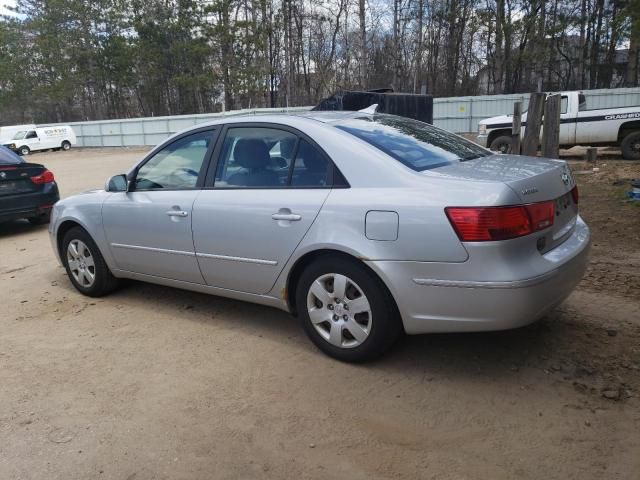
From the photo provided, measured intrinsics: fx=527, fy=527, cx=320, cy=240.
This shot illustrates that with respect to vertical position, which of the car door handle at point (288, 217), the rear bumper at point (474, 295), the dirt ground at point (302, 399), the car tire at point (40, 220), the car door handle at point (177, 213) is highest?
the car door handle at point (288, 217)

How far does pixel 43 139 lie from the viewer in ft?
112

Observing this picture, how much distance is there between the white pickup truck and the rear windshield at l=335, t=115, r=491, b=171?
36.3 feet

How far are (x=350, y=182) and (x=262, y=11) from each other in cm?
3969

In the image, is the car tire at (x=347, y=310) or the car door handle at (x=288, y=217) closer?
the car tire at (x=347, y=310)

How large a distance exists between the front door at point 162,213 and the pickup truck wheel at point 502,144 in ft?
39.0

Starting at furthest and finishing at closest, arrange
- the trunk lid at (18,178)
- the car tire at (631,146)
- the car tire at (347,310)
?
the car tire at (631,146)
the trunk lid at (18,178)
the car tire at (347,310)

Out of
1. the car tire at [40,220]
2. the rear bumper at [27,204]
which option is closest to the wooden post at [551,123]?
the rear bumper at [27,204]

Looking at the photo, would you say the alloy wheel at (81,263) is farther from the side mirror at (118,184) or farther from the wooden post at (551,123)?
the wooden post at (551,123)

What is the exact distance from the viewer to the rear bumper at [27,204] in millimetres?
7995

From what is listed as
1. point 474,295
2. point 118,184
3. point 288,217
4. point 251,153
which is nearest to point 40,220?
point 118,184

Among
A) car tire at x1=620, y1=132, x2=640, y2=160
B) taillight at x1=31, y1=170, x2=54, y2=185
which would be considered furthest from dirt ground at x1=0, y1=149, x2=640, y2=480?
car tire at x1=620, y1=132, x2=640, y2=160

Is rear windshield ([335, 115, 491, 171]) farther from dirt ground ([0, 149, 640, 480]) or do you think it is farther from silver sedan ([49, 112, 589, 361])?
dirt ground ([0, 149, 640, 480])

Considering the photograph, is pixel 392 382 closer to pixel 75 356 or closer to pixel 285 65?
pixel 75 356

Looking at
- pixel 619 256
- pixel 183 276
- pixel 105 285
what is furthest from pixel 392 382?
pixel 619 256
